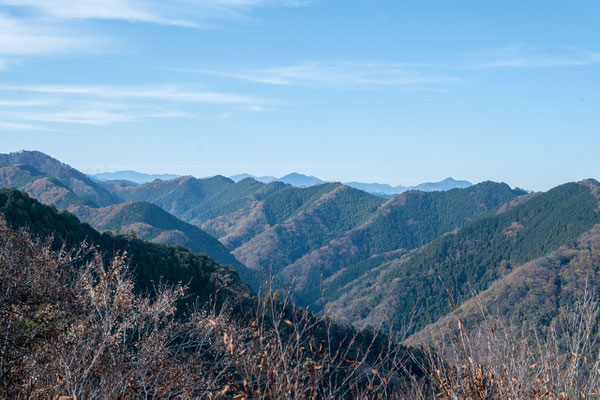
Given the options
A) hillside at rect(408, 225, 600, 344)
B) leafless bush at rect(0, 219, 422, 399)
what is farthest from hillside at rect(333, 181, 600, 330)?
leafless bush at rect(0, 219, 422, 399)

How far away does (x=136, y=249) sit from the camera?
61219 mm

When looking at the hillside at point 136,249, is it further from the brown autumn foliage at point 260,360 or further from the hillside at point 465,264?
the hillside at point 465,264

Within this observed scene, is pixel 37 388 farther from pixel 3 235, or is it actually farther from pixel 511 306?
pixel 511 306

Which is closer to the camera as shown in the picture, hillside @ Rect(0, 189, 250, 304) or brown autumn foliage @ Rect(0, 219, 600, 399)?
brown autumn foliage @ Rect(0, 219, 600, 399)

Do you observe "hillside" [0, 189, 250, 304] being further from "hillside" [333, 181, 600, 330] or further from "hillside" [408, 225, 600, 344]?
"hillside" [333, 181, 600, 330]

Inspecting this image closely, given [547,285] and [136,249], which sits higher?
[136,249]

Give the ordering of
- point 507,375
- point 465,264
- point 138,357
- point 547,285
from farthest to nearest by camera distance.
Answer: point 465,264 < point 547,285 < point 138,357 < point 507,375

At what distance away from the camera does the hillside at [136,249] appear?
46.4m

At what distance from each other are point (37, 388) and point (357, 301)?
574ft

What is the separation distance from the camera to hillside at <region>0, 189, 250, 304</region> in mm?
46406

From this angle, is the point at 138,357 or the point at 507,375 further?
the point at 138,357

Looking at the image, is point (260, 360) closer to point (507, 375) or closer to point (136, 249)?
point (507, 375)

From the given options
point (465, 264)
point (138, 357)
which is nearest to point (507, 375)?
point (138, 357)

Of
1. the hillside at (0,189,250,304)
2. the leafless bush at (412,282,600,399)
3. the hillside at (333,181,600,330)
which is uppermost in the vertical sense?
the leafless bush at (412,282,600,399)
